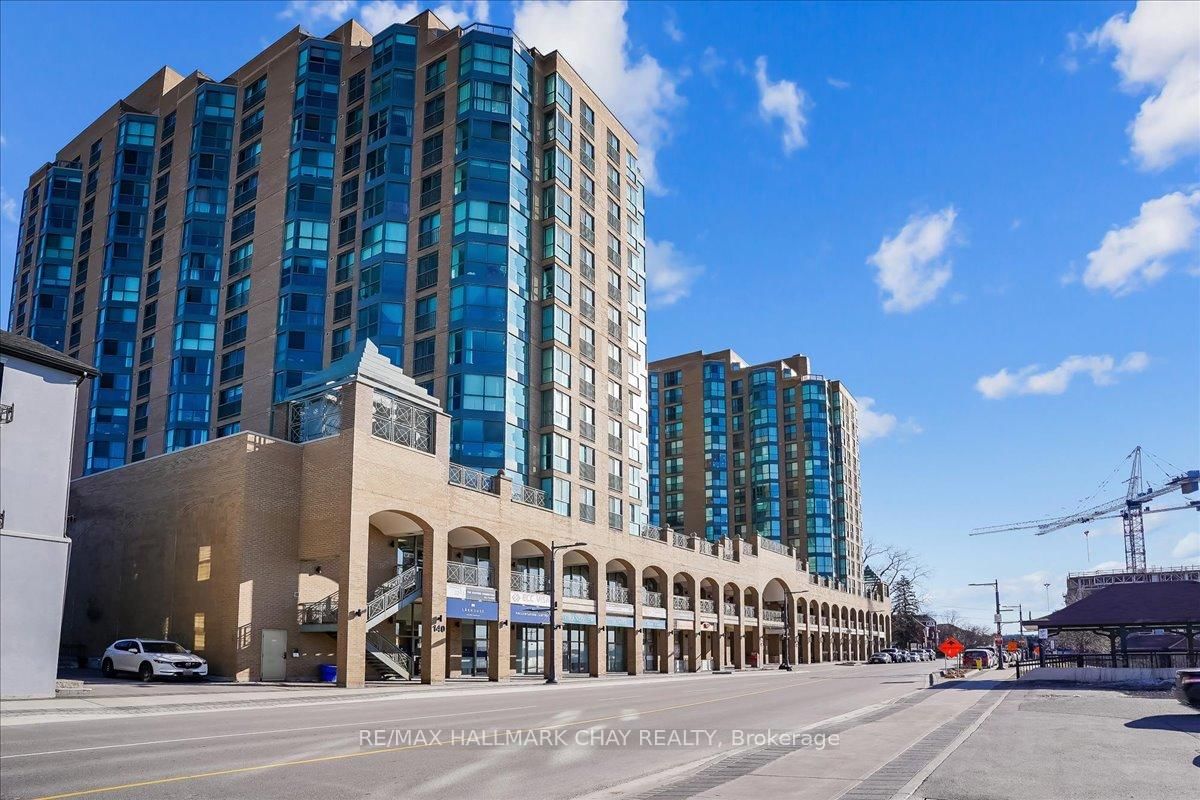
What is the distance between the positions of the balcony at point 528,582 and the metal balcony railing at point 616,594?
7.10 m

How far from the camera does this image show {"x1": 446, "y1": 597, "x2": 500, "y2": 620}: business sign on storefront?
139 ft

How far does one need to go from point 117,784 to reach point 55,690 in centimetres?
1678

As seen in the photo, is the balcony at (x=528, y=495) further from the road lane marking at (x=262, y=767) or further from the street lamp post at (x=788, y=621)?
the street lamp post at (x=788, y=621)

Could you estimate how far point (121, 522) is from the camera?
42156 mm

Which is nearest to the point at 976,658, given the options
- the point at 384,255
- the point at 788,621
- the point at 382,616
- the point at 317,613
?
the point at 788,621

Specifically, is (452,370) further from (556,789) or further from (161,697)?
(556,789)

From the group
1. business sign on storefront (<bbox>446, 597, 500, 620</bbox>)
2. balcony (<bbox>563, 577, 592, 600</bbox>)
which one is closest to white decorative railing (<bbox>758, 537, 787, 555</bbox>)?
balcony (<bbox>563, 577, 592, 600</bbox>)

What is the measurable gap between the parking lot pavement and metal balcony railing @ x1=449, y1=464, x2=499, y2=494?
25.9 meters

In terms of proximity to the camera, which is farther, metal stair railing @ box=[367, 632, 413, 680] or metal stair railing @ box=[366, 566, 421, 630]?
metal stair railing @ box=[367, 632, 413, 680]

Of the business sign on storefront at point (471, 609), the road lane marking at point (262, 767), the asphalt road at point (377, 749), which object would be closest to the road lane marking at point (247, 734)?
the asphalt road at point (377, 749)

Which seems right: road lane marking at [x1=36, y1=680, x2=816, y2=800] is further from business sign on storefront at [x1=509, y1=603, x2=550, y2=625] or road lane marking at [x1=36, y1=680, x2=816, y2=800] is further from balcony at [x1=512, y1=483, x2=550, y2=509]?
balcony at [x1=512, y1=483, x2=550, y2=509]

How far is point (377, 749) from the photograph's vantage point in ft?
48.0

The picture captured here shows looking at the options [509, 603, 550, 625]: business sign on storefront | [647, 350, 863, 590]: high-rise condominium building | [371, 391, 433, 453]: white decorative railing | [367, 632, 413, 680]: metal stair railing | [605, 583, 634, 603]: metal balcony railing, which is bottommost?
[367, 632, 413, 680]: metal stair railing

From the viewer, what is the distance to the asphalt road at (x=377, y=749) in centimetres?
1127
